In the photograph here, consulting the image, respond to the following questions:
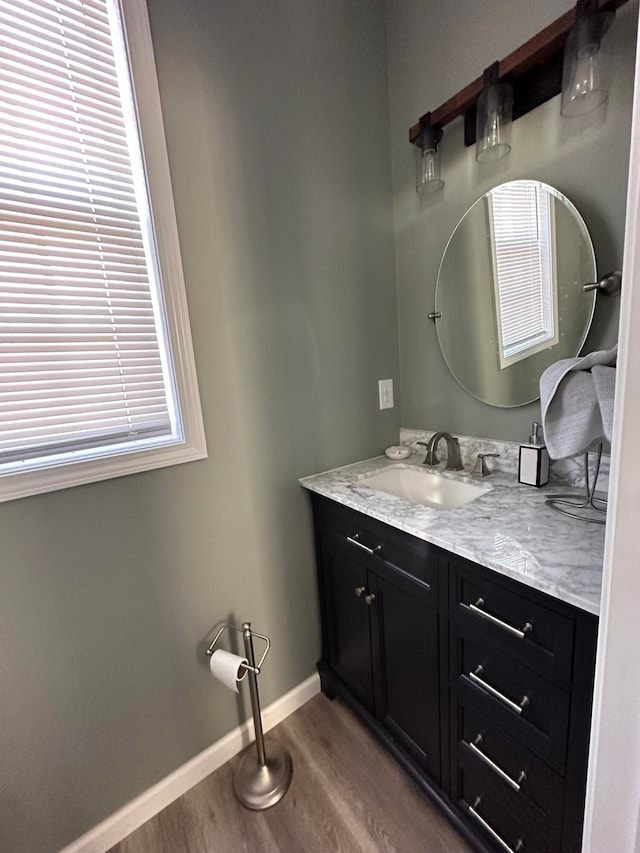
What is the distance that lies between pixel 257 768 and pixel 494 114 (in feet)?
7.68

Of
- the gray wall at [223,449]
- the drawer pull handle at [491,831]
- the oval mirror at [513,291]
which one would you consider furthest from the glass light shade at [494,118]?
the drawer pull handle at [491,831]

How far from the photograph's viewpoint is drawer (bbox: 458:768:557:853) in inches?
34.4

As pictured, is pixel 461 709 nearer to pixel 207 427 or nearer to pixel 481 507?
pixel 481 507

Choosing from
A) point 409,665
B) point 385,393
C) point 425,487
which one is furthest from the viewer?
point 385,393

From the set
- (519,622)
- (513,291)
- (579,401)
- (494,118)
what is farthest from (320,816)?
(494,118)

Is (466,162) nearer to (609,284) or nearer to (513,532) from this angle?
(609,284)

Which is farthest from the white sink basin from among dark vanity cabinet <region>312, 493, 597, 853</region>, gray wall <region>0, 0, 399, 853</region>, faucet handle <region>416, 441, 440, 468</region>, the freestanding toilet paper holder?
the freestanding toilet paper holder

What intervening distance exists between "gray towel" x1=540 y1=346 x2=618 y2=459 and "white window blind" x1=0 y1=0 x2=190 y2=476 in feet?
3.65

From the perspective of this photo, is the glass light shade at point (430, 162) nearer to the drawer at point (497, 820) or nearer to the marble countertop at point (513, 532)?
the marble countertop at point (513, 532)

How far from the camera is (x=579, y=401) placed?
2.78 ft

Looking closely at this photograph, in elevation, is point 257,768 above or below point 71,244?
below

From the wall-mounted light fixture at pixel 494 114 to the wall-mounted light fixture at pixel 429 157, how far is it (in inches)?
7.7

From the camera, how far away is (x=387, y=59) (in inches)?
58.9

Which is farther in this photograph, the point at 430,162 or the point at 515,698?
the point at 430,162
